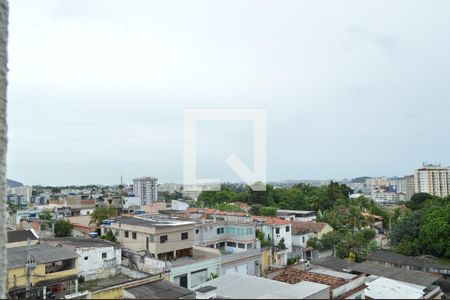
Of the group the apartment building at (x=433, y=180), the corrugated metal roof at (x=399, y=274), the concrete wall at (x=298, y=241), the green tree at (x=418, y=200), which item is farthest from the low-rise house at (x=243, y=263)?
the apartment building at (x=433, y=180)

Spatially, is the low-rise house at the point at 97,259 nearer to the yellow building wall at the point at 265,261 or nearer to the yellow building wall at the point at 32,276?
the yellow building wall at the point at 32,276

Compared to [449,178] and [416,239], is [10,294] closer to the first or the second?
[416,239]

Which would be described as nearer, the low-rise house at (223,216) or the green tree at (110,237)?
the green tree at (110,237)

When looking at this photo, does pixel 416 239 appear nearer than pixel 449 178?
Yes

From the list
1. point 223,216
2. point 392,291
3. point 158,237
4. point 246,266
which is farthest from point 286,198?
point 392,291

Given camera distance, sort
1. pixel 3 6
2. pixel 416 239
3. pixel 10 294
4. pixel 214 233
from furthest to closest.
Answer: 1. pixel 416 239
2. pixel 214 233
3. pixel 10 294
4. pixel 3 6

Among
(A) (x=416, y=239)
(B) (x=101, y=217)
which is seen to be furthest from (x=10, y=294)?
(A) (x=416, y=239)

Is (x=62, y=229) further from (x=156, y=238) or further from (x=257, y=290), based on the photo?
(x=257, y=290)
